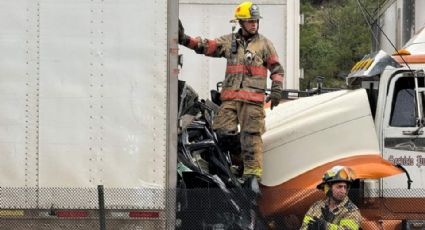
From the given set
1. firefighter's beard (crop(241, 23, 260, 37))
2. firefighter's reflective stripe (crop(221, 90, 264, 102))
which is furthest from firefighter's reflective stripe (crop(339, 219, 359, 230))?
firefighter's beard (crop(241, 23, 260, 37))

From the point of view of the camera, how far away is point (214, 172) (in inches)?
305

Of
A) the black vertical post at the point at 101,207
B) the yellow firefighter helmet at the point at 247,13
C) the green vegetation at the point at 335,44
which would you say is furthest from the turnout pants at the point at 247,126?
the green vegetation at the point at 335,44

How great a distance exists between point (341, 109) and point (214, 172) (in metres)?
1.31

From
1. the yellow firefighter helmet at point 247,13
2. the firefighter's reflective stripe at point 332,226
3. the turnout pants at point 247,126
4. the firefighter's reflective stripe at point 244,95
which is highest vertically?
the yellow firefighter helmet at point 247,13

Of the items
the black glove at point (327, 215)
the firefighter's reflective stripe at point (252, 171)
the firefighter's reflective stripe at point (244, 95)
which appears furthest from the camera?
the firefighter's reflective stripe at point (244, 95)

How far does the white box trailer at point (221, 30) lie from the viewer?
41.1ft

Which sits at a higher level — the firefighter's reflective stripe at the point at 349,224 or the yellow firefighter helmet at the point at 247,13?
the yellow firefighter helmet at the point at 247,13

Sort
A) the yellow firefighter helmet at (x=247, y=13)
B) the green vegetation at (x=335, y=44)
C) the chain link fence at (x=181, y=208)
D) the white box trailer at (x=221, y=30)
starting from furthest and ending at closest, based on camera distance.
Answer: the green vegetation at (x=335, y=44) < the white box trailer at (x=221, y=30) < the yellow firefighter helmet at (x=247, y=13) < the chain link fence at (x=181, y=208)

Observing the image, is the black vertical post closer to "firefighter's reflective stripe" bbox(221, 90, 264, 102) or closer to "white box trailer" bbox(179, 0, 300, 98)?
"firefighter's reflective stripe" bbox(221, 90, 264, 102)

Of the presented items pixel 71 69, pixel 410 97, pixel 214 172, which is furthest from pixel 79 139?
pixel 410 97

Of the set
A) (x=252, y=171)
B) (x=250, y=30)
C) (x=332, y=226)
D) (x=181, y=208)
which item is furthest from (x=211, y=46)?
(x=332, y=226)

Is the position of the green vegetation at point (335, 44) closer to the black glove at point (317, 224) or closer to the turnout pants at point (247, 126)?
the turnout pants at point (247, 126)

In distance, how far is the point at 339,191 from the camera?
21.3 ft

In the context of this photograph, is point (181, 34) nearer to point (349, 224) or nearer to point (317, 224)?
point (317, 224)
